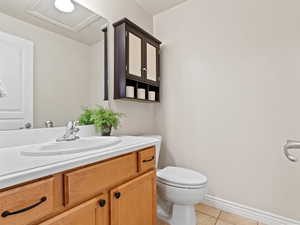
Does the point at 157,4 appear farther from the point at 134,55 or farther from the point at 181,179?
the point at 181,179

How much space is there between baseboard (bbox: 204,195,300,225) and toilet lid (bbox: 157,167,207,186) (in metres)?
0.50

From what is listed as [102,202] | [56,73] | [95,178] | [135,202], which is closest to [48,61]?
[56,73]

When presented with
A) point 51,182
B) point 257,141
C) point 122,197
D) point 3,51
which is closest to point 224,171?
point 257,141

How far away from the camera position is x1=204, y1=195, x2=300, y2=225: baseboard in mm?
1385

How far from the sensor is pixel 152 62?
1933mm

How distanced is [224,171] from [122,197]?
3.91 feet

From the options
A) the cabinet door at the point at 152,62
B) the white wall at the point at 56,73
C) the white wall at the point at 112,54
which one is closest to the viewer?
the white wall at the point at 56,73

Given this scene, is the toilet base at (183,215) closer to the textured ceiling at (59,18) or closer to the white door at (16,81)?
the white door at (16,81)

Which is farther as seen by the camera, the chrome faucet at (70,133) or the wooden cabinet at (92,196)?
the chrome faucet at (70,133)

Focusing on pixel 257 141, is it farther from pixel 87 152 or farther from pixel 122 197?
pixel 87 152

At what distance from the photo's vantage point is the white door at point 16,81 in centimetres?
97

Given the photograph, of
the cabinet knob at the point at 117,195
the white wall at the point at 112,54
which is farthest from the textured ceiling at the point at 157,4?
the cabinet knob at the point at 117,195

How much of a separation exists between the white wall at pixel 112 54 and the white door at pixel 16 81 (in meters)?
0.61

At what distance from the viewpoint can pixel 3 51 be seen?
3.14ft
